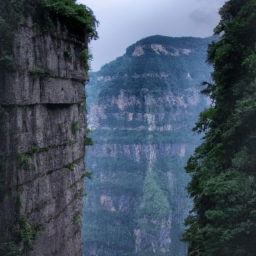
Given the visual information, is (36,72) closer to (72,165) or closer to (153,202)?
(72,165)

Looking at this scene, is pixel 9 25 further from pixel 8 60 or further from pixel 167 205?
pixel 167 205

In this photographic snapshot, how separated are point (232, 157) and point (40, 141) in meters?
4.46

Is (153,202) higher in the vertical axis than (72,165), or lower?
lower

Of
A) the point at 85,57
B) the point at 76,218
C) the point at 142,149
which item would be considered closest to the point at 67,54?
the point at 85,57

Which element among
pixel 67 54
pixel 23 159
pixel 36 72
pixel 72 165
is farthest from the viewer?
pixel 72 165

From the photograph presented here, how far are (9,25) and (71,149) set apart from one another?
145 inches

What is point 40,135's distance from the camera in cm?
794

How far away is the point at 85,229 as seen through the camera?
53.3 m

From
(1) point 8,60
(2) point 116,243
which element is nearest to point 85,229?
(2) point 116,243

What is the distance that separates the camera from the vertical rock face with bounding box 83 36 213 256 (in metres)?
50.9

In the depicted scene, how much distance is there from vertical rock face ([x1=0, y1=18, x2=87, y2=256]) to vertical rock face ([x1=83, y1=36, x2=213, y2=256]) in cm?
4112

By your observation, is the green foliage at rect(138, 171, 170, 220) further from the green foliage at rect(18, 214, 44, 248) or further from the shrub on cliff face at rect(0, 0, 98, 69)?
the green foliage at rect(18, 214, 44, 248)

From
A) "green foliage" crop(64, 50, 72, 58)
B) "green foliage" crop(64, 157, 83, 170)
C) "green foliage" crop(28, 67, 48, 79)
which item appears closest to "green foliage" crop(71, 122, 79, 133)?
"green foliage" crop(64, 157, 83, 170)

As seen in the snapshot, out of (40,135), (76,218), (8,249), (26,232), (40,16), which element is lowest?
(76,218)
